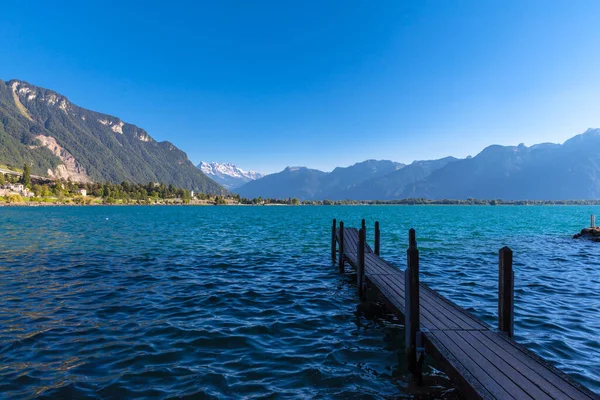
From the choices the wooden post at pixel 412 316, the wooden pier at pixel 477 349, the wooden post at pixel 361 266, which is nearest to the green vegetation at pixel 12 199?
the wooden post at pixel 361 266

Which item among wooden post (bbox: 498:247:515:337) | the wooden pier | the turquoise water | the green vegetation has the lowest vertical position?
the turquoise water

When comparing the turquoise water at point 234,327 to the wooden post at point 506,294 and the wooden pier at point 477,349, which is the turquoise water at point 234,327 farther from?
the wooden post at point 506,294

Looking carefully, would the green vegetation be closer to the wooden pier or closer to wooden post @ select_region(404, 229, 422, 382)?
the wooden pier

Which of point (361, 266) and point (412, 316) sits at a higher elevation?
point (412, 316)

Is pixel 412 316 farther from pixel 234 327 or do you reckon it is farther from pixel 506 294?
pixel 234 327

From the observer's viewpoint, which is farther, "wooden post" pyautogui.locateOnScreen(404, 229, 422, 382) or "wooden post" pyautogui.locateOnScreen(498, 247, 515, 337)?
"wooden post" pyautogui.locateOnScreen(498, 247, 515, 337)

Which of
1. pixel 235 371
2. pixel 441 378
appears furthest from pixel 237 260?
pixel 441 378

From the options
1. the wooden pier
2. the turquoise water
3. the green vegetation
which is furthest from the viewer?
the green vegetation

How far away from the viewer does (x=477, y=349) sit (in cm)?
823

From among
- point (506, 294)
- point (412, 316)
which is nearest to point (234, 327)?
point (412, 316)

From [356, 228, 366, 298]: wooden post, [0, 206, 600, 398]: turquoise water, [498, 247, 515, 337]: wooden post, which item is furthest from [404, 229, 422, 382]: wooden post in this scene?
[356, 228, 366, 298]: wooden post

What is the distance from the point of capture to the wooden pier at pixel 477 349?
6465 mm

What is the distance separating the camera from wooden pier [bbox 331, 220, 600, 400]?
646cm

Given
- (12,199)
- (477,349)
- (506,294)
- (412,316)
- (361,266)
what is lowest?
(477,349)
